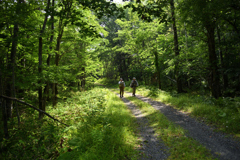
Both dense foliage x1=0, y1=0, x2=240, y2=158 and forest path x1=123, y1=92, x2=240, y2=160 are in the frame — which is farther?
dense foliage x1=0, y1=0, x2=240, y2=158

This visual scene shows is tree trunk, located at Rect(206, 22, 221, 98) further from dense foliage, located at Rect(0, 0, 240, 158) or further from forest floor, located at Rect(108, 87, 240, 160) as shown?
forest floor, located at Rect(108, 87, 240, 160)

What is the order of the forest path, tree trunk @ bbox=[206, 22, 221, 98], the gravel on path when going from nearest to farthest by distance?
1. the forest path
2. the gravel on path
3. tree trunk @ bbox=[206, 22, 221, 98]

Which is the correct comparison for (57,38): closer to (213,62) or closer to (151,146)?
(151,146)

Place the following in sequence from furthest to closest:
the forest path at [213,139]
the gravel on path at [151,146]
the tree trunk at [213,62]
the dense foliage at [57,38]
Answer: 1. the tree trunk at [213,62]
2. the dense foliage at [57,38]
3. the gravel on path at [151,146]
4. the forest path at [213,139]

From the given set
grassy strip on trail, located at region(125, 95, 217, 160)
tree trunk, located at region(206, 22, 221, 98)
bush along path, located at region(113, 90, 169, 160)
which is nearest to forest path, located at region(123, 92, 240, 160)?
grassy strip on trail, located at region(125, 95, 217, 160)

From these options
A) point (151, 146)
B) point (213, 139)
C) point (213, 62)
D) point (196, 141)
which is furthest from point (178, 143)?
point (213, 62)

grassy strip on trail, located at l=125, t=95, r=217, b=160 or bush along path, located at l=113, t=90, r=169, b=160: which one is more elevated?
grassy strip on trail, located at l=125, t=95, r=217, b=160

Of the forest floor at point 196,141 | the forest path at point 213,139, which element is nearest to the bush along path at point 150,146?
the forest floor at point 196,141

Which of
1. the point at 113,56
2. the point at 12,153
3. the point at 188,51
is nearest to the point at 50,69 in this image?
the point at 12,153

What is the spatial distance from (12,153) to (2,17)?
5050 mm

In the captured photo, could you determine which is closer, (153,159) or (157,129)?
(153,159)

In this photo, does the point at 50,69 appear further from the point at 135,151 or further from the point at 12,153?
the point at 135,151

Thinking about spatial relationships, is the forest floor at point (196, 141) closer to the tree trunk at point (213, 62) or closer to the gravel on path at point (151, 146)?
the gravel on path at point (151, 146)

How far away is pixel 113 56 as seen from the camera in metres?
33.0
